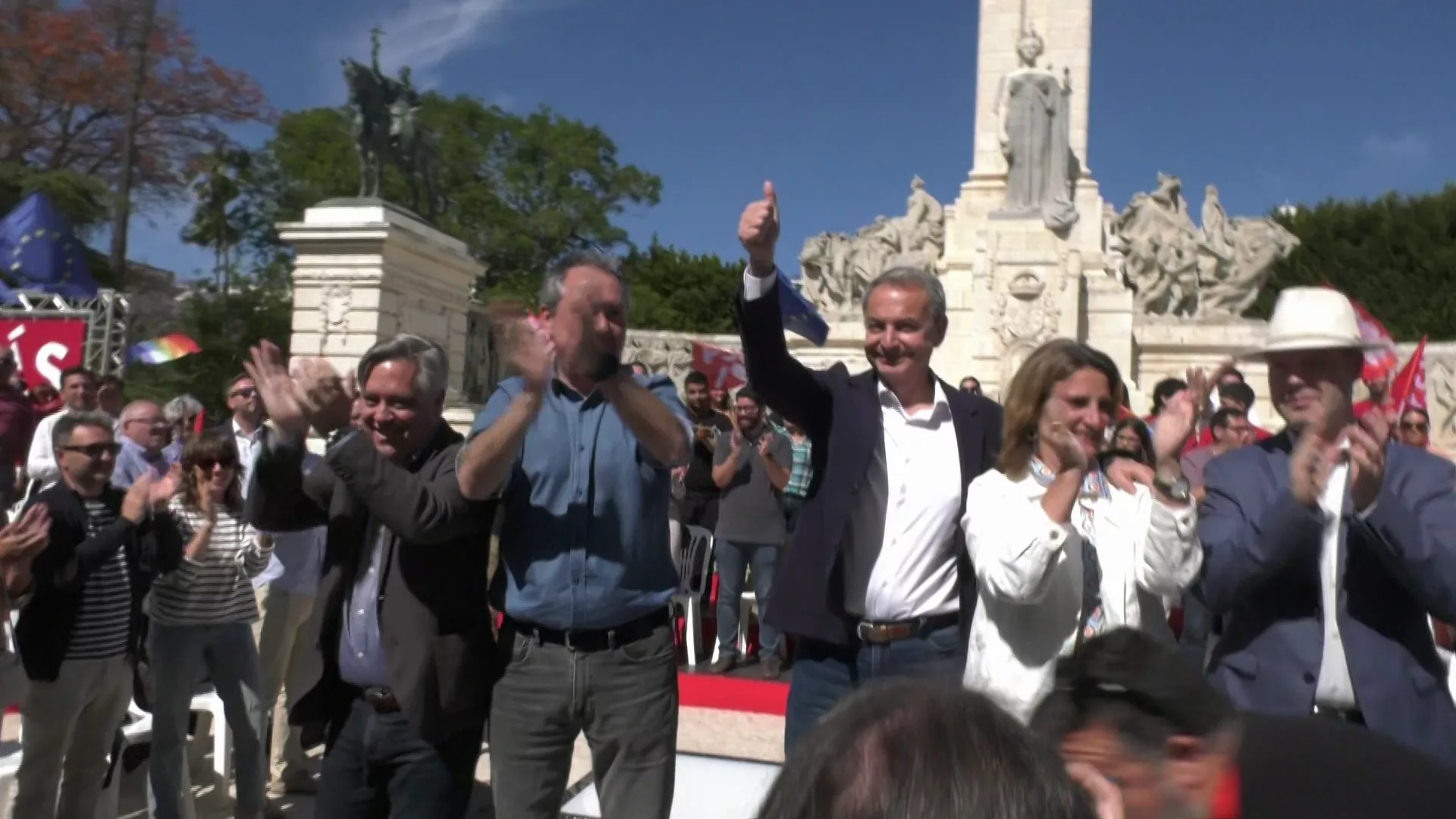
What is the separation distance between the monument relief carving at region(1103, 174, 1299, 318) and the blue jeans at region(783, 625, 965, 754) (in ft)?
50.3

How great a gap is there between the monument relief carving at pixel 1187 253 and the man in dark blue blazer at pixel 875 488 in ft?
49.6

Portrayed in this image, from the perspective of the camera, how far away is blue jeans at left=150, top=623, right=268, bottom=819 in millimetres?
4266

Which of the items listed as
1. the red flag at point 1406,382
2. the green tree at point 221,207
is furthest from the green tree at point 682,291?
the red flag at point 1406,382

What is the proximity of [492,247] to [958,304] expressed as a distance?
80.9 feet

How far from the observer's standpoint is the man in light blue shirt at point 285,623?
16.6ft

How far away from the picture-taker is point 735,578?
7.15 meters

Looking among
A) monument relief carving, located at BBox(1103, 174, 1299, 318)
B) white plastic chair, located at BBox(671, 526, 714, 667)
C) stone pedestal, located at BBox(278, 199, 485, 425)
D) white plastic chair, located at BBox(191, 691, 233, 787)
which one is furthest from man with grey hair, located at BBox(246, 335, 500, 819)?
monument relief carving, located at BBox(1103, 174, 1299, 318)

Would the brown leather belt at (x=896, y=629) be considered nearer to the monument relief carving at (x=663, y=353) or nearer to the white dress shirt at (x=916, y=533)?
the white dress shirt at (x=916, y=533)

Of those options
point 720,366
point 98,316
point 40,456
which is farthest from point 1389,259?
point 40,456

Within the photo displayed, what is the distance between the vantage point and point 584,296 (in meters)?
2.93

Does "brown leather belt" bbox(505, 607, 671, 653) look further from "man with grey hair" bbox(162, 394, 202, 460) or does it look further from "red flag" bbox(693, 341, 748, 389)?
"red flag" bbox(693, 341, 748, 389)

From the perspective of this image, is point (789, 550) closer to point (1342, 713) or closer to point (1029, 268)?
point (1342, 713)

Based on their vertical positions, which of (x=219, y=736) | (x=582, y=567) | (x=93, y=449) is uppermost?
(x=93, y=449)

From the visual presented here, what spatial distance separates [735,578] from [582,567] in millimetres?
4267
